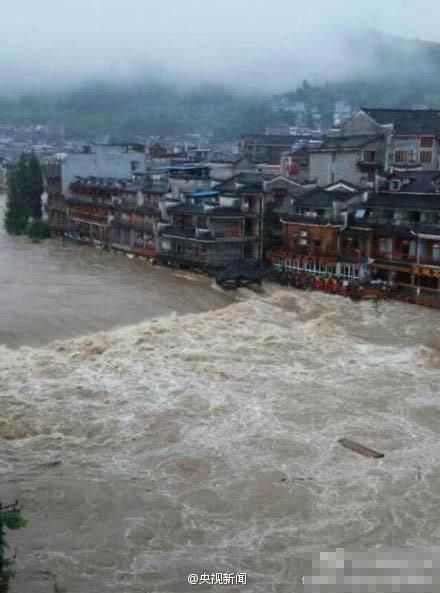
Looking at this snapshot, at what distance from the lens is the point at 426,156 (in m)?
36.3

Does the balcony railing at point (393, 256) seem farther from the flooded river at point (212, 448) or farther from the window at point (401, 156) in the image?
the window at point (401, 156)

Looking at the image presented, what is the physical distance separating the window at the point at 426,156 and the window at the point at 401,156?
0.75 m

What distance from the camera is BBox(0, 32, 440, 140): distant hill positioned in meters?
128

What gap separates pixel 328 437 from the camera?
14.3 m

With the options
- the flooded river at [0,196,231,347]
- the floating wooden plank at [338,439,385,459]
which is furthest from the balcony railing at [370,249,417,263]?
the floating wooden plank at [338,439,385,459]

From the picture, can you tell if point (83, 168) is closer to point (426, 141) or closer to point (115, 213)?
point (115, 213)

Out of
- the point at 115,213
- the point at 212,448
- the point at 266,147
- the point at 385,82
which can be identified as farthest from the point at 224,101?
the point at 212,448

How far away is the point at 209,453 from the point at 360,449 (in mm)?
2766

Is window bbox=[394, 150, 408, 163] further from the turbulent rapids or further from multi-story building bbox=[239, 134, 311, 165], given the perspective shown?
multi-story building bbox=[239, 134, 311, 165]

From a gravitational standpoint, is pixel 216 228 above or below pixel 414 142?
below

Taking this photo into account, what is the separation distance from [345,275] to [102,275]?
34.3ft

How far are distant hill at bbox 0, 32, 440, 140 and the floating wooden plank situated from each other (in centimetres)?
10739

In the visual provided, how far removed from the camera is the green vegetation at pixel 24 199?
4572 cm

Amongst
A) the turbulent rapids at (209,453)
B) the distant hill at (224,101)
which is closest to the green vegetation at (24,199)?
the turbulent rapids at (209,453)
